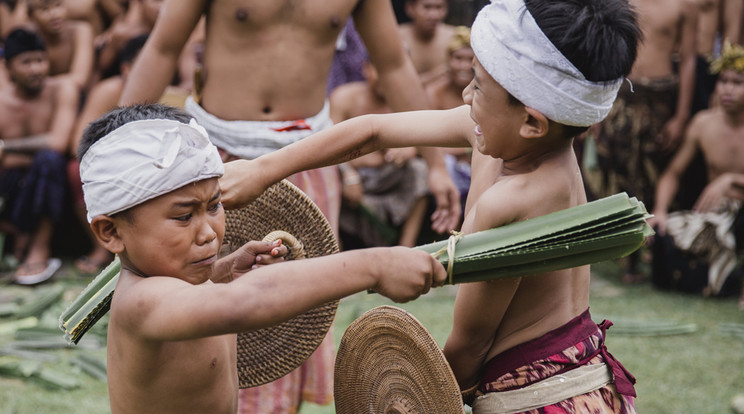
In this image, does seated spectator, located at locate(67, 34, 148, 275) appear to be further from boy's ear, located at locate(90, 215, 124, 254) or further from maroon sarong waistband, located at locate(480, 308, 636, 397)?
maroon sarong waistband, located at locate(480, 308, 636, 397)

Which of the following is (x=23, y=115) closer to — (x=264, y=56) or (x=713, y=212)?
(x=264, y=56)

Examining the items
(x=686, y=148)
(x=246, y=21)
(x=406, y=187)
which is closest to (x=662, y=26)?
(x=686, y=148)

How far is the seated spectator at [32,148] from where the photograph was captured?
7.75 m

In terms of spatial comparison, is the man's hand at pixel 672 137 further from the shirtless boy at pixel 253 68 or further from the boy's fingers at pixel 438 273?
the boy's fingers at pixel 438 273

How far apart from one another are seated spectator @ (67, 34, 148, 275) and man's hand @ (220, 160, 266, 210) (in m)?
5.60

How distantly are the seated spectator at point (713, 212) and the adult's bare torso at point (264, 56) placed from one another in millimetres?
4355

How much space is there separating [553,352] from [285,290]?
2.61 ft

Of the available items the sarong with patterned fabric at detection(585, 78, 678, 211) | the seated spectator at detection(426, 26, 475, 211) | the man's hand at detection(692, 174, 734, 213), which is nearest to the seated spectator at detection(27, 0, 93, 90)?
the seated spectator at detection(426, 26, 475, 211)

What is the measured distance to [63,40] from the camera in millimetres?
8961

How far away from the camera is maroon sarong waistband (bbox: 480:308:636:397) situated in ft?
7.61

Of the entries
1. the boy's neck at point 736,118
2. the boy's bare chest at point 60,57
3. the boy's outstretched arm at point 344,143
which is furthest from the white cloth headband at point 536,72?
the boy's bare chest at point 60,57

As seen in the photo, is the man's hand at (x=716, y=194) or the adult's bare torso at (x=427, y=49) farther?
the adult's bare torso at (x=427, y=49)

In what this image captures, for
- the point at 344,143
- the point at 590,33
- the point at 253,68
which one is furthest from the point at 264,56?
the point at 590,33

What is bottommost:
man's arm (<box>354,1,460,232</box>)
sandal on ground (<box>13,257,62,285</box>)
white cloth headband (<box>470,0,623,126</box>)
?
sandal on ground (<box>13,257,62,285</box>)
